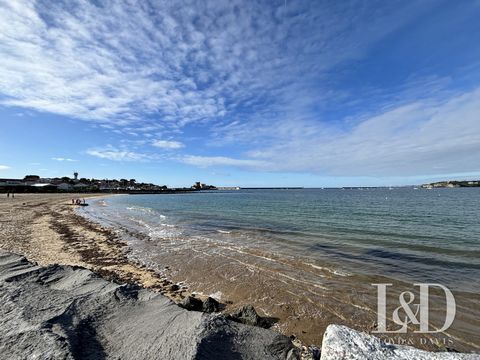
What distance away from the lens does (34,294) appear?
528 centimetres

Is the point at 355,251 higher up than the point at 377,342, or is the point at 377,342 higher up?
the point at 377,342

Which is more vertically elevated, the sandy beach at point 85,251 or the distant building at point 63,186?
the distant building at point 63,186

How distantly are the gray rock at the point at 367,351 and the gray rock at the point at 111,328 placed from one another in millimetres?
971

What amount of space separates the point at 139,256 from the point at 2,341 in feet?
32.1

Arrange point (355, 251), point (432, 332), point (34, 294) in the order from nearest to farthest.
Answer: point (34, 294)
point (432, 332)
point (355, 251)

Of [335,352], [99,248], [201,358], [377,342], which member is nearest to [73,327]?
[201,358]

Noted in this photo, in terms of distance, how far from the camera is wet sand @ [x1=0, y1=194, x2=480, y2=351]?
21.4 ft

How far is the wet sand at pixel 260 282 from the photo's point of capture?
21.4ft

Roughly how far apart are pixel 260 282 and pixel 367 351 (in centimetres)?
626

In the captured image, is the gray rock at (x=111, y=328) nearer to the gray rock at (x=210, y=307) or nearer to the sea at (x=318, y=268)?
the gray rock at (x=210, y=307)

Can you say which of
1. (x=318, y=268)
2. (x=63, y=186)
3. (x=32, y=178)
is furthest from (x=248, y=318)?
(x=32, y=178)

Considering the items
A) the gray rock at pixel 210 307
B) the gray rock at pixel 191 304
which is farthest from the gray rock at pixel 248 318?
the gray rock at pixel 191 304

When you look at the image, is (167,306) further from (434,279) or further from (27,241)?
(27,241)

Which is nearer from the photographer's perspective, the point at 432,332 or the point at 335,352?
the point at 335,352
